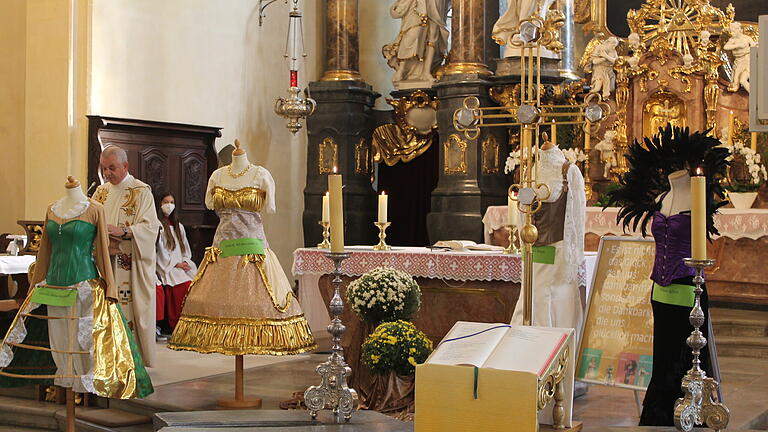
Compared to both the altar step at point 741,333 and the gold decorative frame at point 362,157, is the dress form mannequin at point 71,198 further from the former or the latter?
the gold decorative frame at point 362,157

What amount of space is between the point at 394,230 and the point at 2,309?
283 inches

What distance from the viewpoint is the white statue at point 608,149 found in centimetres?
1246

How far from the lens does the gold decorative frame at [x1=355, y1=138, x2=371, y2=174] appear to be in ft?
45.2

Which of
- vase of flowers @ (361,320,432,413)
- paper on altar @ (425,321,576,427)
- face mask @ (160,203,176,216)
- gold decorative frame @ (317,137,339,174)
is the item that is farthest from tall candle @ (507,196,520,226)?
gold decorative frame @ (317,137,339,174)

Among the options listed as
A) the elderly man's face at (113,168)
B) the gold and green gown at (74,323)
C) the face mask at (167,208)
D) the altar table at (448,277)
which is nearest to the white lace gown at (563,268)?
the altar table at (448,277)

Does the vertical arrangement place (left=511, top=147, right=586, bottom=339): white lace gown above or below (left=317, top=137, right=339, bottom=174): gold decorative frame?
below

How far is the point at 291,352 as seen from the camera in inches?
264

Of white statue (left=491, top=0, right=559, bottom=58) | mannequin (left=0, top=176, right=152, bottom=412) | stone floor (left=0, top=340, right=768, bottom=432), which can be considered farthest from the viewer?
white statue (left=491, top=0, right=559, bottom=58)

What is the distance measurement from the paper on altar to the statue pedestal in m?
10.5

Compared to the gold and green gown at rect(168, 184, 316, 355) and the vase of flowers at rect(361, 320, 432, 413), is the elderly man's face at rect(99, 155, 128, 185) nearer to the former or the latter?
the gold and green gown at rect(168, 184, 316, 355)

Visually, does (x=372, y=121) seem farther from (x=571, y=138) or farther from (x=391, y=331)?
(x=391, y=331)

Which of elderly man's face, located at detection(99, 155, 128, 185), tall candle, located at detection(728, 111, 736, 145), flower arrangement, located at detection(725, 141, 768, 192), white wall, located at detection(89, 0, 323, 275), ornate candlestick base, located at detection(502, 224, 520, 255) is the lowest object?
ornate candlestick base, located at detection(502, 224, 520, 255)

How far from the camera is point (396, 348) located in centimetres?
576

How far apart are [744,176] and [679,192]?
7.11 metres
